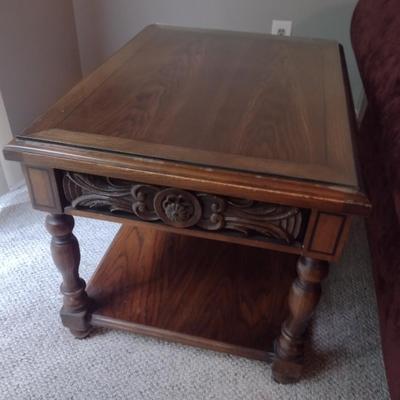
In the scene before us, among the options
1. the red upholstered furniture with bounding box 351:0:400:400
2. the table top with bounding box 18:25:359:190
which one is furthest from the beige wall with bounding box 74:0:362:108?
the table top with bounding box 18:25:359:190

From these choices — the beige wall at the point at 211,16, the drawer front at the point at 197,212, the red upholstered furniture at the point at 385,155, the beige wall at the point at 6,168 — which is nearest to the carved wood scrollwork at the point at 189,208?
the drawer front at the point at 197,212

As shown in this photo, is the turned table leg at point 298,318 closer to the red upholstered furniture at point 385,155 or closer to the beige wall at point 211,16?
the red upholstered furniture at point 385,155

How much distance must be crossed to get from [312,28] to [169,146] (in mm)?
1148

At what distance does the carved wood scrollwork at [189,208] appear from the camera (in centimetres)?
58

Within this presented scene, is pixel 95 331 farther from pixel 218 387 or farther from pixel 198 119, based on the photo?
pixel 198 119

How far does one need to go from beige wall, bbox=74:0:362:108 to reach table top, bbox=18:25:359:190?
55 centimetres

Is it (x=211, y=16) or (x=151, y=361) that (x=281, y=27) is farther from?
(x=151, y=361)

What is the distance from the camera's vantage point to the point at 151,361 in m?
0.83

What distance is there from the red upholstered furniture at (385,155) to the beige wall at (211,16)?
41cm

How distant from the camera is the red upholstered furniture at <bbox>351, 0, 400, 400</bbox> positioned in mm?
643

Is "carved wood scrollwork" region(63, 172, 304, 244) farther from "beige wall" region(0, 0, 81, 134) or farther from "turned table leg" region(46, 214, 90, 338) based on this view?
"beige wall" region(0, 0, 81, 134)

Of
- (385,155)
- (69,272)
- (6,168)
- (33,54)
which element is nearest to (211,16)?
(33,54)

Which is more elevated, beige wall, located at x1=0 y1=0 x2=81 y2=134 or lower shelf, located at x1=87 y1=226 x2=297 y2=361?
beige wall, located at x1=0 y1=0 x2=81 y2=134

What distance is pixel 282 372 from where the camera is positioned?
2.54ft
